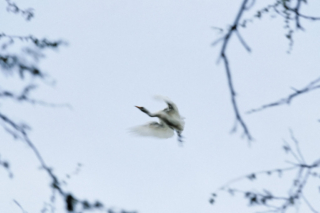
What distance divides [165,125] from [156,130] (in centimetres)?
27

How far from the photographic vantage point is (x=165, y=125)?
1041cm

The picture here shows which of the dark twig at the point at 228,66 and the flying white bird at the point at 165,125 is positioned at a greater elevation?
the flying white bird at the point at 165,125

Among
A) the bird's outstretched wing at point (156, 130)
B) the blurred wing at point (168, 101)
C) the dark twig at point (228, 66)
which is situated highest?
the blurred wing at point (168, 101)

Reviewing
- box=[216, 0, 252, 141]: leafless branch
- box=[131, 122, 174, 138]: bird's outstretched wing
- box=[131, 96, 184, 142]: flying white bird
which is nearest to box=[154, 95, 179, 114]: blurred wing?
box=[131, 96, 184, 142]: flying white bird

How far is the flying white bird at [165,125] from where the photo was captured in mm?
10164

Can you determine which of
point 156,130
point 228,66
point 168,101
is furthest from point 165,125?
point 228,66

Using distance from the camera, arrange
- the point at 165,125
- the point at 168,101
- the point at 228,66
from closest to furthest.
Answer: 1. the point at 228,66
2. the point at 168,101
3. the point at 165,125

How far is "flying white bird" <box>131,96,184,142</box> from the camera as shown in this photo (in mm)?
10164

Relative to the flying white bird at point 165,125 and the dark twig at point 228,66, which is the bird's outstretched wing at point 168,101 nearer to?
the flying white bird at point 165,125

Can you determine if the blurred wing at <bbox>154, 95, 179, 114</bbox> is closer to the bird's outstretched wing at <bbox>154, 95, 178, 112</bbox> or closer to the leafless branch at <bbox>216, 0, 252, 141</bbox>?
the bird's outstretched wing at <bbox>154, 95, 178, 112</bbox>

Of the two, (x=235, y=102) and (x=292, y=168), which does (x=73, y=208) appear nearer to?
(x=235, y=102)

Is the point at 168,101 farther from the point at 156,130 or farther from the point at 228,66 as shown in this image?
the point at 228,66

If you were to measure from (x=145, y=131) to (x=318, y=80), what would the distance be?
8.12 metres

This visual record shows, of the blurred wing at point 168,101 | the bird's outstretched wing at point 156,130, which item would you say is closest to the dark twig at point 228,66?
the blurred wing at point 168,101
